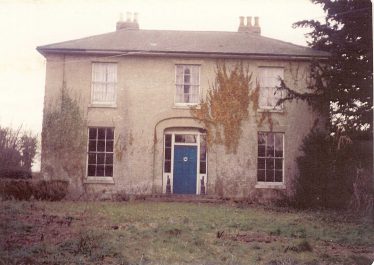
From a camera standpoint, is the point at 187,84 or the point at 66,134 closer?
the point at 66,134

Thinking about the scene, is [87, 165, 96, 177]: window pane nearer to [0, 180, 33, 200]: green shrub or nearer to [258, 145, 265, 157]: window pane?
[0, 180, 33, 200]: green shrub

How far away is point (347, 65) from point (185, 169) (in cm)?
752

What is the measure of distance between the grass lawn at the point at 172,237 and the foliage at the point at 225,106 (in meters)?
5.43

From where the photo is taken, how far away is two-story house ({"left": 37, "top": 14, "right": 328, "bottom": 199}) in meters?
16.4

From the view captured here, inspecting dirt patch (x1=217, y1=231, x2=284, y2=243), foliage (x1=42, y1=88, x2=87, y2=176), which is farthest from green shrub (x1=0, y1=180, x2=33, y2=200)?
dirt patch (x1=217, y1=231, x2=284, y2=243)

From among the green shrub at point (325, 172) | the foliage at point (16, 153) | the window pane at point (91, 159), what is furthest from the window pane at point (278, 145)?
the foliage at point (16, 153)

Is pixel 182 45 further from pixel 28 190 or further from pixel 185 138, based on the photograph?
pixel 28 190

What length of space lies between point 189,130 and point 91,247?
33.0 ft

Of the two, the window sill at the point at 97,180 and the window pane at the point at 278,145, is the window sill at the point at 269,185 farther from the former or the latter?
the window sill at the point at 97,180

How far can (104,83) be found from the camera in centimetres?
1662

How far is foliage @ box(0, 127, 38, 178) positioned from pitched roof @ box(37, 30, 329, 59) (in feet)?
11.5

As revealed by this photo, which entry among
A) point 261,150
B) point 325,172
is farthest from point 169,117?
point 325,172

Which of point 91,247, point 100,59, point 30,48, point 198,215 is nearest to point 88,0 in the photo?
point 30,48

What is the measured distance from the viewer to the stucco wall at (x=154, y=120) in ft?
53.7
